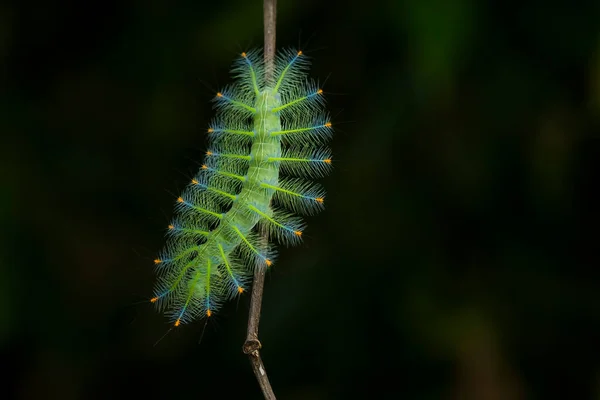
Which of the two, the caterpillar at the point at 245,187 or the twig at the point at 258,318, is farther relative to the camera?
the caterpillar at the point at 245,187

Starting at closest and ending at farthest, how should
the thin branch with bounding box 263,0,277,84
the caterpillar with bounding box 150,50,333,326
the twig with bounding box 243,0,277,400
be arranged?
the twig with bounding box 243,0,277,400
the thin branch with bounding box 263,0,277,84
the caterpillar with bounding box 150,50,333,326

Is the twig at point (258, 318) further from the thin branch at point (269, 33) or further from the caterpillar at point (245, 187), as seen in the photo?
the caterpillar at point (245, 187)

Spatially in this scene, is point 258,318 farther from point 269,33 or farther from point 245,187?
point 269,33

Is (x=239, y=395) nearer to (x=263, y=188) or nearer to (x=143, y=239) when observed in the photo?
(x=143, y=239)

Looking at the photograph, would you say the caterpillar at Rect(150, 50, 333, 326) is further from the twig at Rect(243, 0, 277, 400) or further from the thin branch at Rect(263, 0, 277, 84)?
the twig at Rect(243, 0, 277, 400)

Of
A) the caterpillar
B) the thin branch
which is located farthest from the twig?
the caterpillar

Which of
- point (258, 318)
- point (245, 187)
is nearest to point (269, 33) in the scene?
point (245, 187)

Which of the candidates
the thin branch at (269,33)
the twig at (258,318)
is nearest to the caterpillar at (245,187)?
the thin branch at (269,33)

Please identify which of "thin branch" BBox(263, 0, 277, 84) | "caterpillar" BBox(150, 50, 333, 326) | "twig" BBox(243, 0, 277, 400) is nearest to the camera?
"twig" BBox(243, 0, 277, 400)
